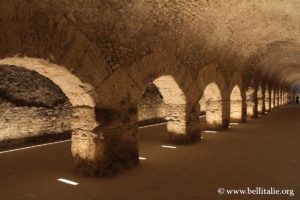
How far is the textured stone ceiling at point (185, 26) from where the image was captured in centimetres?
387

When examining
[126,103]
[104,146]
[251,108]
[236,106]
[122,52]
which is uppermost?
[122,52]

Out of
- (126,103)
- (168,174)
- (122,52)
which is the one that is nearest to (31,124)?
(126,103)

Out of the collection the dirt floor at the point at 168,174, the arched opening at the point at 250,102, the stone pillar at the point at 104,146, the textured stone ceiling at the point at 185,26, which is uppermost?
the textured stone ceiling at the point at 185,26

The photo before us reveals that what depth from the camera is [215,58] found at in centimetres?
792

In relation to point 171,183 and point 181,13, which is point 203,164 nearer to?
point 171,183

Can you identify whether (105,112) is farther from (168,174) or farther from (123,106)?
(168,174)

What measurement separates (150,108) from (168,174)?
7110mm

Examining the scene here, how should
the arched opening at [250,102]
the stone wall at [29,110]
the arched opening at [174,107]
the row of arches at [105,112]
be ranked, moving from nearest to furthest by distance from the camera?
the row of arches at [105,112] → the arched opening at [174,107] → the stone wall at [29,110] → the arched opening at [250,102]

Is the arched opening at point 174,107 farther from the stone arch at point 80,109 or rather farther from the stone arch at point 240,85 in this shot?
the stone arch at point 240,85

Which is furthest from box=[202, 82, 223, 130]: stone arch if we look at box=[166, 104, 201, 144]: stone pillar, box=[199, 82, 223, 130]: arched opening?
box=[166, 104, 201, 144]: stone pillar

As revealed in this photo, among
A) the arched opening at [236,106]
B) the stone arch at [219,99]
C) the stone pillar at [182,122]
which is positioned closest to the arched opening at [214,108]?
the stone arch at [219,99]

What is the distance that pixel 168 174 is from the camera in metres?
4.19

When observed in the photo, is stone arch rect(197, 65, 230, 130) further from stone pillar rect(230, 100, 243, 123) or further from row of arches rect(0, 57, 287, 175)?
row of arches rect(0, 57, 287, 175)

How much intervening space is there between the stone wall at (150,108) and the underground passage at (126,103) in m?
3.00
